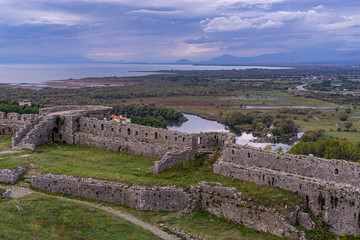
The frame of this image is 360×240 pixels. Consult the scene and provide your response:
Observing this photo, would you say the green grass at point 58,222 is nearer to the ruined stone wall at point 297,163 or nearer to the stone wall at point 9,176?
the stone wall at point 9,176

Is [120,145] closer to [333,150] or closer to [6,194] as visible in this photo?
[6,194]

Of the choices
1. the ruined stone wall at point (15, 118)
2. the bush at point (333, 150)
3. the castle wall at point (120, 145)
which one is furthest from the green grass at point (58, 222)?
the bush at point (333, 150)

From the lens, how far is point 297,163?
20.5 meters

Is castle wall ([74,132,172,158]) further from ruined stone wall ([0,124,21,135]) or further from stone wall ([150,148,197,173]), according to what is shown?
ruined stone wall ([0,124,21,135])

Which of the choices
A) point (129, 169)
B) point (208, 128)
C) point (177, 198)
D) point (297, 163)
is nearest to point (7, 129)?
point (129, 169)

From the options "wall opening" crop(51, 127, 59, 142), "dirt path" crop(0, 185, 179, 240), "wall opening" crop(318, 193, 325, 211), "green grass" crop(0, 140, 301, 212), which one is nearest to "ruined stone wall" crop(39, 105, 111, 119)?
"wall opening" crop(51, 127, 59, 142)

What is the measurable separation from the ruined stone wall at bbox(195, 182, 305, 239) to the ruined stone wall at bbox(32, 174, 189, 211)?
135 centimetres

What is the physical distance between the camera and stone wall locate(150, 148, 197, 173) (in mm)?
22219

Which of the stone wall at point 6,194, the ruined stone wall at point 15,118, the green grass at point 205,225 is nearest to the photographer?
the green grass at point 205,225

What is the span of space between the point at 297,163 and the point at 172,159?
25.8ft

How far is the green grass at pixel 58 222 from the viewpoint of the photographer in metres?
14.3

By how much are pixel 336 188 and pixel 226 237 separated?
20.1 ft

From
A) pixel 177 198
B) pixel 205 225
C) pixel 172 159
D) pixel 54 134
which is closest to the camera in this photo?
pixel 205 225

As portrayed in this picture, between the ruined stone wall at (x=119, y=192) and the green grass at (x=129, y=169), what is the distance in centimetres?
59
